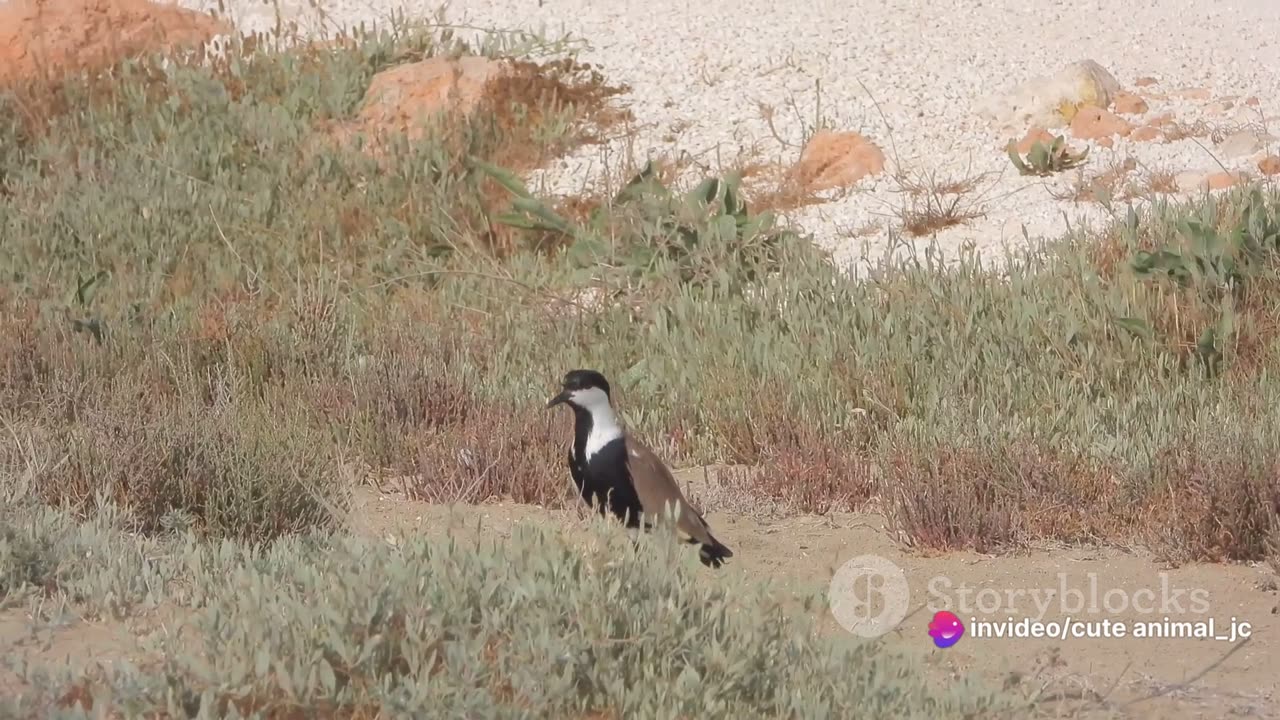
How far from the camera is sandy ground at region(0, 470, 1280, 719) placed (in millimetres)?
3996

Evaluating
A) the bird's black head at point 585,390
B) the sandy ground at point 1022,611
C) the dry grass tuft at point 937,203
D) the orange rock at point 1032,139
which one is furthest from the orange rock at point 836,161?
the bird's black head at point 585,390

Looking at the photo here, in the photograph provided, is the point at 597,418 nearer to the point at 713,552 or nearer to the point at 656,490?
the point at 656,490

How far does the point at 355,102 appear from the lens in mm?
9562

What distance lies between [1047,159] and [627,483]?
4.21 metres

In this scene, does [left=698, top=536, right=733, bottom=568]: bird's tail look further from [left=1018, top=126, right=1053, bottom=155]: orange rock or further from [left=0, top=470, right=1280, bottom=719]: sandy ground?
[left=1018, top=126, right=1053, bottom=155]: orange rock

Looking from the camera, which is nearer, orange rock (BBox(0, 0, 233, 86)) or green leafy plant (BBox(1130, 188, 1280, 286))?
green leafy plant (BBox(1130, 188, 1280, 286))

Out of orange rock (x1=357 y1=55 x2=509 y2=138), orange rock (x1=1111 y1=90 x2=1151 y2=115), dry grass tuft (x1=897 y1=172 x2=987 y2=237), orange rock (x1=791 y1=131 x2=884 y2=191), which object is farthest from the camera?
orange rock (x1=357 y1=55 x2=509 y2=138)

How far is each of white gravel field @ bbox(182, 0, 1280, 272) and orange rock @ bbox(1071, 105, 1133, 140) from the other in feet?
0.32

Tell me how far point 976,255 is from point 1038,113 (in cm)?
176

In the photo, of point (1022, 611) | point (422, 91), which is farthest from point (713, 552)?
point (422, 91)

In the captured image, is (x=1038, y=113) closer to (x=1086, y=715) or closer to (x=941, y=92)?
(x=941, y=92)

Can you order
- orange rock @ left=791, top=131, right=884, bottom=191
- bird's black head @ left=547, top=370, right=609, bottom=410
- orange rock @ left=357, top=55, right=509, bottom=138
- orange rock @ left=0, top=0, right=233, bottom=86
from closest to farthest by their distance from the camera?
bird's black head @ left=547, top=370, right=609, bottom=410, orange rock @ left=791, top=131, right=884, bottom=191, orange rock @ left=357, top=55, right=509, bottom=138, orange rock @ left=0, top=0, right=233, bottom=86

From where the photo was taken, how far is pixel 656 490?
5145mm

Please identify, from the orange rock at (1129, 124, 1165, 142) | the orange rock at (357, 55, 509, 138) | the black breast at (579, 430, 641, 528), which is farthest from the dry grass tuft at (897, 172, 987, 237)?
the black breast at (579, 430, 641, 528)
